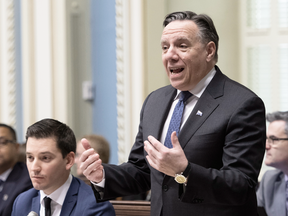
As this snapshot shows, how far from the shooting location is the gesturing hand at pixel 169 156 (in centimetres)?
148

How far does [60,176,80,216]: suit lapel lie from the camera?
7.24 feet

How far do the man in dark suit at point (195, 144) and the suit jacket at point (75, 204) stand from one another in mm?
283

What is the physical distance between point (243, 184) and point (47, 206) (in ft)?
3.94

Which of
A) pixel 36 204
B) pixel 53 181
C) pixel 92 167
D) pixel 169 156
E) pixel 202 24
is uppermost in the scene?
pixel 202 24

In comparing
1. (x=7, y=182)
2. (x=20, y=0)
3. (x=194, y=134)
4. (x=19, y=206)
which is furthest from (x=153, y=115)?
(x=20, y=0)

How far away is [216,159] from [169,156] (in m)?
0.36

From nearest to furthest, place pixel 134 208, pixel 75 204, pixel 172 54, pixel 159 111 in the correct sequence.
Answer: pixel 172 54
pixel 159 111
pixel 75 204
pixel 134 208

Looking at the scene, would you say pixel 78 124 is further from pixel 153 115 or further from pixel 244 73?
pixel 153 115

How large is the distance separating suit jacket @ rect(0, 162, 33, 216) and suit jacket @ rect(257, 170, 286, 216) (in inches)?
74.4

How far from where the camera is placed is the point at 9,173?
11.2ft

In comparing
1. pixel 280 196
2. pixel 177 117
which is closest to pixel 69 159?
pixel 177 117

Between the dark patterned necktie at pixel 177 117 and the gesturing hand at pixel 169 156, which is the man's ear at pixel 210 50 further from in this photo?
the gesturing hand at pixel 169 156

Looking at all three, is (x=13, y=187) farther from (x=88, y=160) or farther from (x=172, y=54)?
(x=172, y=54)

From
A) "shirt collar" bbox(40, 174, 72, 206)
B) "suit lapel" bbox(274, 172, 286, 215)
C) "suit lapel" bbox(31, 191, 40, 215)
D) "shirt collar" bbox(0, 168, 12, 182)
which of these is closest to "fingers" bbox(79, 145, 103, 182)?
"shirt collar" bbox(40, 174, 72, 206)
